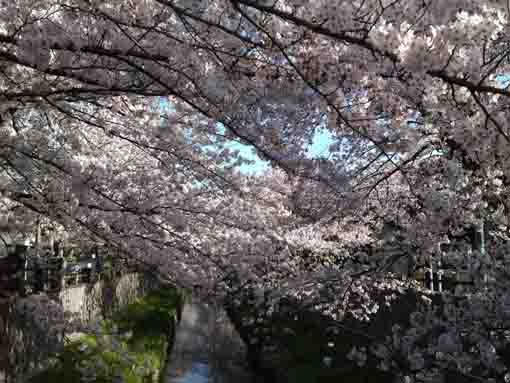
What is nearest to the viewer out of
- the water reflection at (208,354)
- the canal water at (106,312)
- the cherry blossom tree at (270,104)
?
the cherry blossom tree at (270,104)

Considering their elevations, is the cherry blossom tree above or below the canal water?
above

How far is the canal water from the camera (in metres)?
5.70

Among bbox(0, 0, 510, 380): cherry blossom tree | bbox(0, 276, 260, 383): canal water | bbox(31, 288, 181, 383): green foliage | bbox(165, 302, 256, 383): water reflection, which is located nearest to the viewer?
bbox(0, 0, 510, 380): cherry blossom tree

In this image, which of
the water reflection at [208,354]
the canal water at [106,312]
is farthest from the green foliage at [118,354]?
the water reflection at [208,354]

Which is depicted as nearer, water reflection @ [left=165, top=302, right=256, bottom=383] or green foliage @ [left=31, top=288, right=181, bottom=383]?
green foliage @ [left=31, top=288, right=181, bottom=383]

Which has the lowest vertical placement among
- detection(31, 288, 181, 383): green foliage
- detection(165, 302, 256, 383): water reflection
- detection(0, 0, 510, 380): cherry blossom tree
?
detection(165, 302, 256, 383): water reflection

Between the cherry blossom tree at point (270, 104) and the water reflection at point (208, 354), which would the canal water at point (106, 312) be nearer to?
the water reflection at point (208, 354)

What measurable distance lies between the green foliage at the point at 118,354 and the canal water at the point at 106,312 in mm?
328

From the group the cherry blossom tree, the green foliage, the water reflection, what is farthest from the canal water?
the cherry blossom tree

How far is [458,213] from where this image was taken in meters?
5.07

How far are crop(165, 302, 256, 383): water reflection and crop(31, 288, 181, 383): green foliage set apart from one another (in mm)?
1250

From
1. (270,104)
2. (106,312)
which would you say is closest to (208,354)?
(106,312)

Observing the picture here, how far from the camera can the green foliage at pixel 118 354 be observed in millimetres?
5285

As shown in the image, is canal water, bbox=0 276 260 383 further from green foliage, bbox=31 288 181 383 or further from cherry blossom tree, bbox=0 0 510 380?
cherry blossom tree, bbox=0 0 510 380
